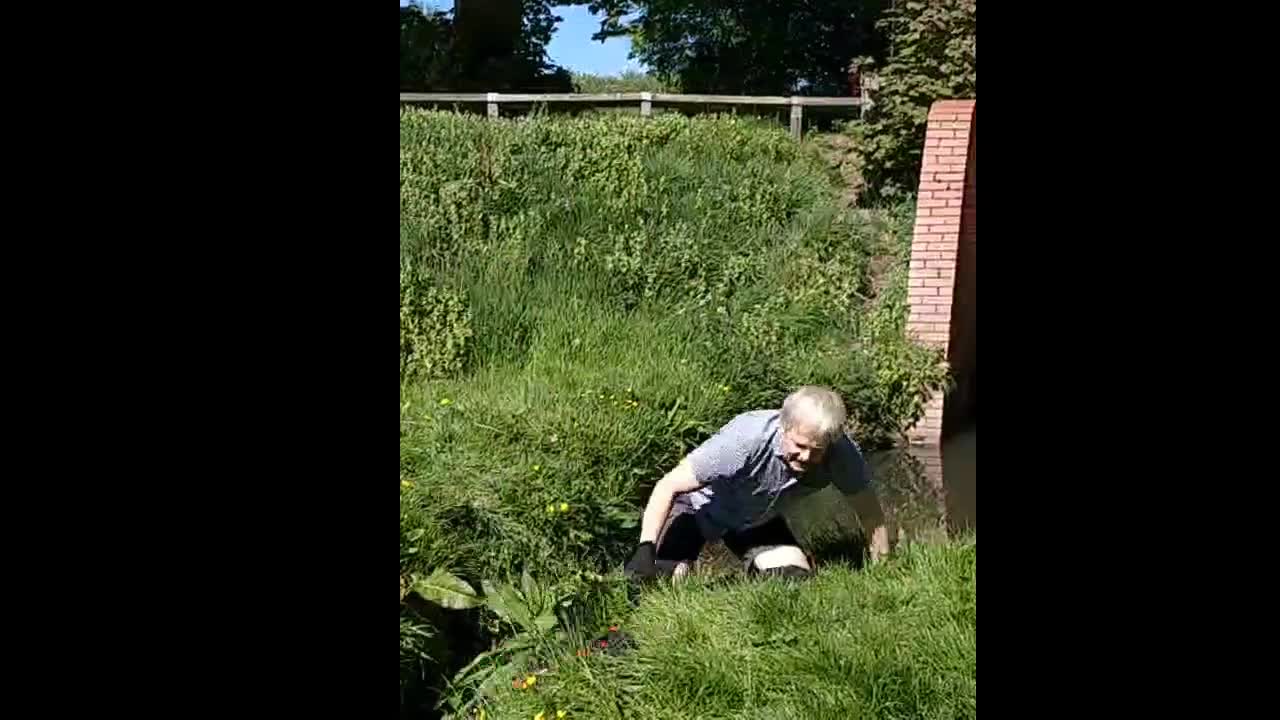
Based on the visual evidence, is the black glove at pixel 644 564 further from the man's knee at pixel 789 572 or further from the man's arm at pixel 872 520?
the man's arm at pixel 872 520

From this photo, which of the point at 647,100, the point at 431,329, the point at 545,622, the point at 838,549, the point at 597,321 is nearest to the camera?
the point at 545,622

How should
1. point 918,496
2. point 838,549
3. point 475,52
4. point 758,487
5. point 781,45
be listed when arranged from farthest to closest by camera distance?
point 781,45, point 475,52, point 918,496, point 838,549, point 758,487

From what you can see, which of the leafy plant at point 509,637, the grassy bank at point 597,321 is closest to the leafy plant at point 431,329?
the grassy bank at point 597,321

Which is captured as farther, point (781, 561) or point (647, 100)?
point (647, 100)

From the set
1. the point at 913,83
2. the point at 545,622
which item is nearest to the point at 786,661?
the point at 545,622

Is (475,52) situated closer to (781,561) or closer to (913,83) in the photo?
(913,83)

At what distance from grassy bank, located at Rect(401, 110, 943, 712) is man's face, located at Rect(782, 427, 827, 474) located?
0.82 meters

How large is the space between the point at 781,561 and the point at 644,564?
20.4 inches

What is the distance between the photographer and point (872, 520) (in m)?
5.48

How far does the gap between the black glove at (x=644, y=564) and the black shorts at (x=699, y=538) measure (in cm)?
8

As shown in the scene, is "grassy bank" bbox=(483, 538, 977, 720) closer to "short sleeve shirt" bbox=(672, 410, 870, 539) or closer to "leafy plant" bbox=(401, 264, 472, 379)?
"short sleeve shirt" bbox=(672, 410, 870, 539)
